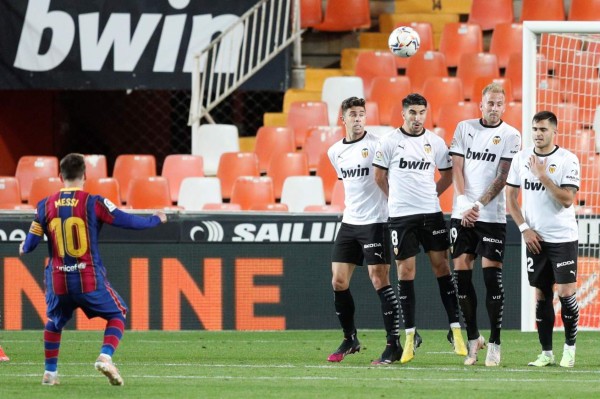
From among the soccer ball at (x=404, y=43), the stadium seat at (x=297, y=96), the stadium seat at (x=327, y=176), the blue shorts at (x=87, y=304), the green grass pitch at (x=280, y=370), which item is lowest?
the green grass pitch at (x=280, y=370)

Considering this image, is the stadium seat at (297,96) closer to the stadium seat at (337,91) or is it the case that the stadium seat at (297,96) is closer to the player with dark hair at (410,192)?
the stadium seat at (337,91)

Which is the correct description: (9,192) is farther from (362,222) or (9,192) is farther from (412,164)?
(412,164)

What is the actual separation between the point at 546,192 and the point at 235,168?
5.86m

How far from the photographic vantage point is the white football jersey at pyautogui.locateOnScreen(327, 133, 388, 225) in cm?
973

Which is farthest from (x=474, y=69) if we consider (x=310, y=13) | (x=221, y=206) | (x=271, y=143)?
(x=221, y=206)

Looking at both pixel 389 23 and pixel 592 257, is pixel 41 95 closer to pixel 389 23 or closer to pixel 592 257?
pixel 389 23

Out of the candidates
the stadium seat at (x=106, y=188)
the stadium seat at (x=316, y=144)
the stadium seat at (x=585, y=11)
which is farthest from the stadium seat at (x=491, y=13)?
the stadium seat at (x=106, y=188)

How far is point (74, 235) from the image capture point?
8305 millimetres

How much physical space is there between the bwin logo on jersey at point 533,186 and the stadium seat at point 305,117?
6214mm

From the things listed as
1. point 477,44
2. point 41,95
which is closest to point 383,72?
point 477,44

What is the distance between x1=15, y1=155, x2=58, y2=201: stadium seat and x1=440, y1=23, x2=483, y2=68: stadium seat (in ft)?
15.9

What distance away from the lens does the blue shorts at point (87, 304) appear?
27.3ft

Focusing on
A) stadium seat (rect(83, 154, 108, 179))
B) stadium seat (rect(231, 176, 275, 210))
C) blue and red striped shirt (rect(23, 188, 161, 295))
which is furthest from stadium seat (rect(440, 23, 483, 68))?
blue and red striped shirt (rect(23, 188, 161, 295))

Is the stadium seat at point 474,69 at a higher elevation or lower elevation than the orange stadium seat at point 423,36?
lower
